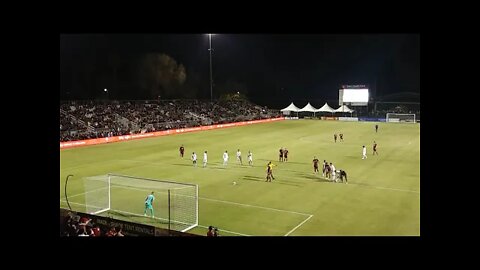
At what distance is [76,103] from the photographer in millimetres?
63188

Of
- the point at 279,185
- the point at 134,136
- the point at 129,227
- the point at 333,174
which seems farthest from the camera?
the point at 134,136

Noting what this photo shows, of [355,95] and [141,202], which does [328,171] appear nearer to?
[141,202]

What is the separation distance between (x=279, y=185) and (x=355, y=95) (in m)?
75.6

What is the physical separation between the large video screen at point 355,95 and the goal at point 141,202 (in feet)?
258

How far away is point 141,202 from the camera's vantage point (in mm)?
22719

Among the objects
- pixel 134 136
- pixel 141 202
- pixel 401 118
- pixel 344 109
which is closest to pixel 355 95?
pixel 344 109

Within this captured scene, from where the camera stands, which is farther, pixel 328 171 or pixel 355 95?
pixel 355 95

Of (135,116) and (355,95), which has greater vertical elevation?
(355,95)

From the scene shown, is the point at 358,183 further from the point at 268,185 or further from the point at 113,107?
the point at 113,107

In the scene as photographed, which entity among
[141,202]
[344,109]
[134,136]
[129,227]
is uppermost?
[344,109]

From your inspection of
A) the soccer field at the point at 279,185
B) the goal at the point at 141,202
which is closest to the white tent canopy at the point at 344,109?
the soccer field at the point at 279,185

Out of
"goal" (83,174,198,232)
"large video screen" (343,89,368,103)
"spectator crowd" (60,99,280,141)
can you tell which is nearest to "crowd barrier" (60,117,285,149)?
"spectator crowd" (60,99,280,141)

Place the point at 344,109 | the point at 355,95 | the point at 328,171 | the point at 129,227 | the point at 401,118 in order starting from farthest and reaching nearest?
the point at 344,109, the point at 355,95, the point at 401,118, the point at 328,171, the point at 129,227

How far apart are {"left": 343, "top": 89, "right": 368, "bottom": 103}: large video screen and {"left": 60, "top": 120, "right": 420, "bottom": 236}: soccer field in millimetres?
49003
